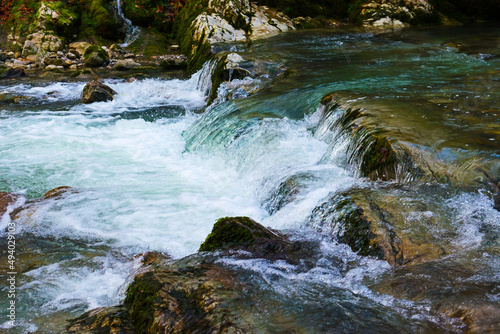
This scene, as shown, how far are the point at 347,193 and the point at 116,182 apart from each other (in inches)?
152

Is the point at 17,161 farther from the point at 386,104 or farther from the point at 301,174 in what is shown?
the point at 386,104

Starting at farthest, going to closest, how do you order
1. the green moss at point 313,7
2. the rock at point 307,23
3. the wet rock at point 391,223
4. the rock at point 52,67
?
the green moss at point 313,7 → the rock at point 307,23 → the rock at point 52,67 → the wet rock at point 391,223

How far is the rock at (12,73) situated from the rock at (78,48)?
226 cm

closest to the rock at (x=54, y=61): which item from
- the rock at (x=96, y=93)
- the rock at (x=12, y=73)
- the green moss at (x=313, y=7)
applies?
the rock at (x=12, y=73)

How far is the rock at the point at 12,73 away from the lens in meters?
13.0

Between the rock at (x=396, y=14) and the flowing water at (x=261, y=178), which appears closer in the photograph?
the flowing water at (x=261, y=178)

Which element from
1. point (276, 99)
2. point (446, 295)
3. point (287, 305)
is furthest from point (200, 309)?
point (276, 99)

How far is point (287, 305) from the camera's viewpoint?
9.84ft

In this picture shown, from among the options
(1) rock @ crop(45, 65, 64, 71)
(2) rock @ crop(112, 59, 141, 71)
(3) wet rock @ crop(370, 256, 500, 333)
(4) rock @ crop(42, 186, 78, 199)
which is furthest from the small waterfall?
(3) wet rock @ crop(370, 256, 500, 333)

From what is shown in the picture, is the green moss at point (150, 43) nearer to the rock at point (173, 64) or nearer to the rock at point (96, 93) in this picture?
the rock at point (173, 64)

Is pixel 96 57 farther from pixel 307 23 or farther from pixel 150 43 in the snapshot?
pixel 307 23

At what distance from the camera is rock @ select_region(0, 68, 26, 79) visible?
512 inches

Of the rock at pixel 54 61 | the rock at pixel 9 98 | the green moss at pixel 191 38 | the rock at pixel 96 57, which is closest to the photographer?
the rock at pixel 9 98

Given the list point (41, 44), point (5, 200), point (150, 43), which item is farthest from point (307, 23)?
point (5, 200)
